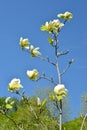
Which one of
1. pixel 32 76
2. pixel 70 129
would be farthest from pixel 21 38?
pixel 70 129

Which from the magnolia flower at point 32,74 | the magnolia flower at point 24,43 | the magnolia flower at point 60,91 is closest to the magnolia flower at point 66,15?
the magnolia flower at point 24,43

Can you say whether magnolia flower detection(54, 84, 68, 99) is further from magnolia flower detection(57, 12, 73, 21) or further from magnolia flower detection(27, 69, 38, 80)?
magnolia flower detection(57, 12, 73, 21)

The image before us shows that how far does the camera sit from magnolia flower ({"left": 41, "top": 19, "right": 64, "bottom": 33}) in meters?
4.76

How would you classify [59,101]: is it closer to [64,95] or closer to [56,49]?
[64,95]

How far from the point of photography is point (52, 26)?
4.80 m

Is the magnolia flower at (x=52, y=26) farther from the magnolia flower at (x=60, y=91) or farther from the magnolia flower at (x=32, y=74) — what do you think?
the magnolia flower at (x=60, y=91)

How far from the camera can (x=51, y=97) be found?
418 centimetres

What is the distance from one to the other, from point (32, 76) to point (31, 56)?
457 mm

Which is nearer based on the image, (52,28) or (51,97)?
(51,97)

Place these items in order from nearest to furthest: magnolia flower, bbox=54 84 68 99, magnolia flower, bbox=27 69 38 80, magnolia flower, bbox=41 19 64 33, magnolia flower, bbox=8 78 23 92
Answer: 1. magnolia flower, bbox=54 84 68 99
2. magnolia flower, bbox=8 78 23 92
3. magnolia flower, bbox=27 69 38 80
4. magnolia flower, bbox=41 19 64 33

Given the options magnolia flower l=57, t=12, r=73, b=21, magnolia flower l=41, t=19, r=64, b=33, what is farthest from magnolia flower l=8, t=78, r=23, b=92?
magnolia flower l=57, t=12, r=73, b=21

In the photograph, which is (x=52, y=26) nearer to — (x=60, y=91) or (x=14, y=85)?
(x=14, y=85)

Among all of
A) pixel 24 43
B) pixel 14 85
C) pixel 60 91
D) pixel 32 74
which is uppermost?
pixel 24 43

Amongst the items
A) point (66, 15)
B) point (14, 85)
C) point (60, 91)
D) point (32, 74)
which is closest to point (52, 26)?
point (66, 15)
